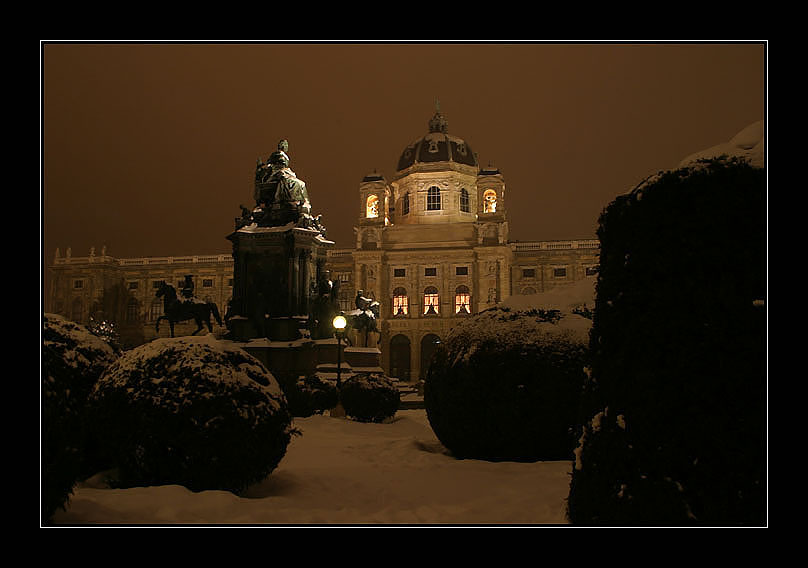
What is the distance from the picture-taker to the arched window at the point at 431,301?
6266 centimetres

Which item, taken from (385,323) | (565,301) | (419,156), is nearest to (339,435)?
(565,301)

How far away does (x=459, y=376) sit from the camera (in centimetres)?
810

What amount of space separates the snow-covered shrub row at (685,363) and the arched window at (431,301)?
58663mm

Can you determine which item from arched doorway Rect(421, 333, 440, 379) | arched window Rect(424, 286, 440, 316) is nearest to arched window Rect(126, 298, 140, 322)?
arched window Rect(424, 286, 440, 316)

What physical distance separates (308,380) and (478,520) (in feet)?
40.0

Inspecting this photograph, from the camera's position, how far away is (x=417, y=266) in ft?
207

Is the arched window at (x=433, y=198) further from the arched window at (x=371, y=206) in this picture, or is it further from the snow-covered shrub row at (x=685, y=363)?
the snow-covered shrub row at (x=685, y=363)

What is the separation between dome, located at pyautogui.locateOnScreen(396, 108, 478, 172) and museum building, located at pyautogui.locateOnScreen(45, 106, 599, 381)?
0.19 metres

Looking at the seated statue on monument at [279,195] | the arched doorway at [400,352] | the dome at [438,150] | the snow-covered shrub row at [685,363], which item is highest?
the dome at [438,150]

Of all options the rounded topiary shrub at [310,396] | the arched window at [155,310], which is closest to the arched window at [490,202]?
the arched window at [155,310]

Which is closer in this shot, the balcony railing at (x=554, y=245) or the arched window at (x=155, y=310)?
the balcony railing at (x=554, y=245)

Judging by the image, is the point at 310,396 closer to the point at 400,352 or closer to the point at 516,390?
the point at 516,390

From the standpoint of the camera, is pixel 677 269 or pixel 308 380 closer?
pixel 677 269

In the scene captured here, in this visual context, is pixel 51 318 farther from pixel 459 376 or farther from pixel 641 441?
pixel 641 441
